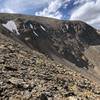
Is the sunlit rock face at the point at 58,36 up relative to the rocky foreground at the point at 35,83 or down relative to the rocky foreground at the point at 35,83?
up

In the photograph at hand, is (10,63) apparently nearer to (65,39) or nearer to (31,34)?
(31,34)

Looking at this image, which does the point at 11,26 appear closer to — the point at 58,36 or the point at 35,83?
the point at 58,36

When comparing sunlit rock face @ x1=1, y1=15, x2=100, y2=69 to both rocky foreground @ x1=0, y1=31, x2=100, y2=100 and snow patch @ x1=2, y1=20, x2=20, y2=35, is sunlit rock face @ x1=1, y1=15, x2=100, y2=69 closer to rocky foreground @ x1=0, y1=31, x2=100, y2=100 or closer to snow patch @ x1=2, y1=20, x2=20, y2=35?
snow patch @ x1=2, y1=20, x2=20, y2=35

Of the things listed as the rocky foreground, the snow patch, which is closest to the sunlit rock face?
the snow patch

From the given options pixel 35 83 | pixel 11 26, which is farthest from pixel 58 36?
pixel 35 83

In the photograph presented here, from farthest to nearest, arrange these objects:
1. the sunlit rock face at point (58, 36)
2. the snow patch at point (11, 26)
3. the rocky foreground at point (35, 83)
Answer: the snow patch at point (11, 26)
the sunlit rock face at point (58, 36)
the rocky foreground at point (35, 83)

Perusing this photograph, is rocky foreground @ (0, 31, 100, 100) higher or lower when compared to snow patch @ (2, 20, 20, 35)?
lower

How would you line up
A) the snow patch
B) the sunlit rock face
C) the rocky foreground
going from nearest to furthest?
the rocky foreground < the sunlit rock face < the snow patch

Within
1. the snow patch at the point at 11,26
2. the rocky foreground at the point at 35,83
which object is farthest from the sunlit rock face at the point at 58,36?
the rocky foreground at the point at 35,83

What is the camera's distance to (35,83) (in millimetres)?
16531

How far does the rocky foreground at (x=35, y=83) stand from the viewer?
1521 centimetres

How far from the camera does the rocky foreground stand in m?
15.2

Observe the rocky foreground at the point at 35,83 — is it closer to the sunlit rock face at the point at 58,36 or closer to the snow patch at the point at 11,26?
the sunlit rock face at the point at 58,36

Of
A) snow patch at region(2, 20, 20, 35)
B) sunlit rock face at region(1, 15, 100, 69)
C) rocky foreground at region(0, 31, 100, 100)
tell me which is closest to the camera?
rocky foreground at region(0, 31, 100, 100)
